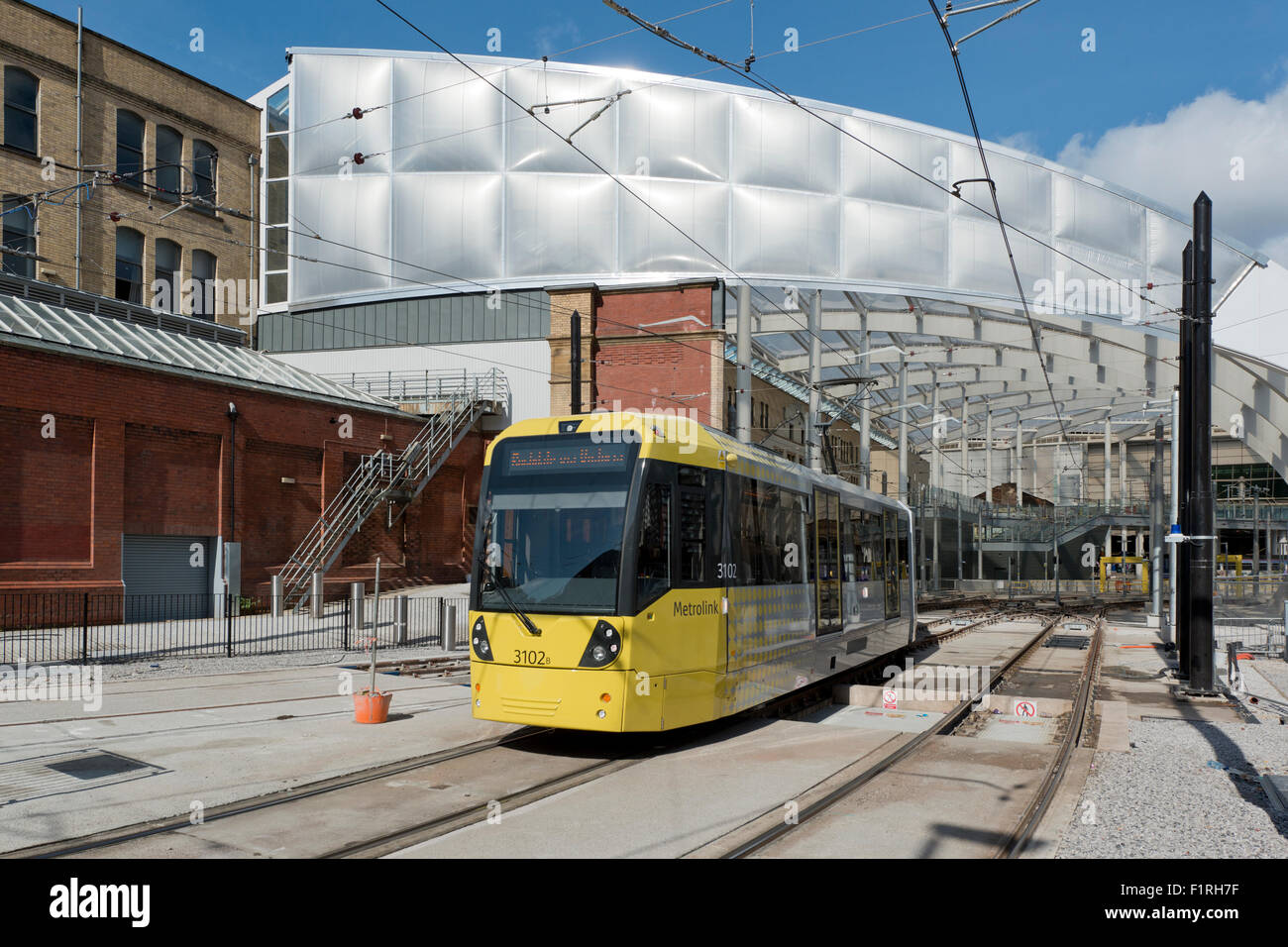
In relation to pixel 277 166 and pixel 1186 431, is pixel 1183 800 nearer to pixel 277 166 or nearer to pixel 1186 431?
pixel 1186 431

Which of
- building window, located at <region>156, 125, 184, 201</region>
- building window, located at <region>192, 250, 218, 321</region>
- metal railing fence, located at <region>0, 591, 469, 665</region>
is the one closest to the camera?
metal railing fence, located at <region>0, 591, 469, 665</region>

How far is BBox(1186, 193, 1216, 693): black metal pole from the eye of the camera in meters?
14.9

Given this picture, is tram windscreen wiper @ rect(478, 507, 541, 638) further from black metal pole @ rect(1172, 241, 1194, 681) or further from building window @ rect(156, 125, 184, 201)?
building window @ rect(156, 125, 184, 201)

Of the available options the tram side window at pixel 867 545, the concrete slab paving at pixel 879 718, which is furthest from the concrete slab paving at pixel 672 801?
the tram side window at pixel 867 545

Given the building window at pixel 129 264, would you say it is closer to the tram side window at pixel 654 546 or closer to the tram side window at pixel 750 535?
the tram side window at pixel 750 535

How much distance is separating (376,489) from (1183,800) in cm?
2520

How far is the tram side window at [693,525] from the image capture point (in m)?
10.0

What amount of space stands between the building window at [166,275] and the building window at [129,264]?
62cm

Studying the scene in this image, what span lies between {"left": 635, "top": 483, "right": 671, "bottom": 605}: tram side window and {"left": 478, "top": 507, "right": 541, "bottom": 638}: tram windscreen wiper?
1.10 m

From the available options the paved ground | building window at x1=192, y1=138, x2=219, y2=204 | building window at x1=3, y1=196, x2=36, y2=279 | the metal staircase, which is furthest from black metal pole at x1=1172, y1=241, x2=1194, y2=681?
building window at x1=192, y1=138, x2=219, y2=204
